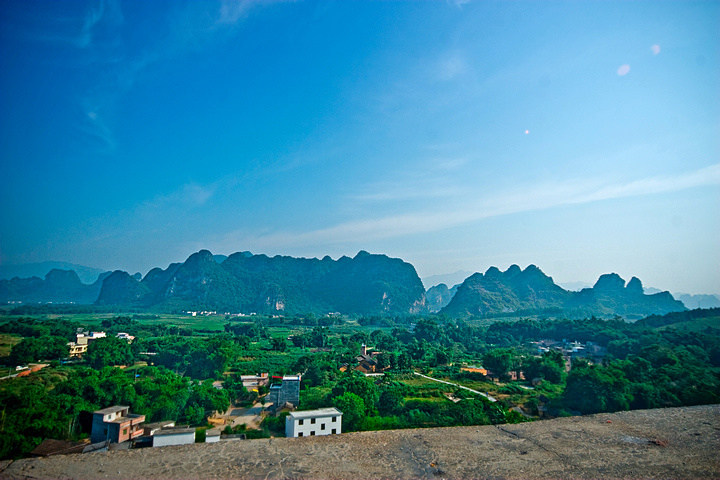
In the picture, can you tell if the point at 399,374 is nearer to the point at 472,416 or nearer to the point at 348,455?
the point at 472,416

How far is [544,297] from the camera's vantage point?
65.4 meters

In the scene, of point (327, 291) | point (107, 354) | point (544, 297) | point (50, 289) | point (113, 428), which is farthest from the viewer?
point (50, 289)

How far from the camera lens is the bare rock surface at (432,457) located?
7.10ft

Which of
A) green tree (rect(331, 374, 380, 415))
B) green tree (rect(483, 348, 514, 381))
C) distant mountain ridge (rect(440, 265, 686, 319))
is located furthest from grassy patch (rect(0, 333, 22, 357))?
distant mountain ridge (rect(440, 265, 686, 319))

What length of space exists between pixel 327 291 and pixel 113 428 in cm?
7039

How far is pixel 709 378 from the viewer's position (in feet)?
44.3

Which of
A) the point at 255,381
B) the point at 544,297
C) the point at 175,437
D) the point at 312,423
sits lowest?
the point at 255,381

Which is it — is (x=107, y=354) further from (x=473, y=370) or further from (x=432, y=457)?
(x=432, y=457)

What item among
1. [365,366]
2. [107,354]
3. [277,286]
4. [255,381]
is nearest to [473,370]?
[365,366]

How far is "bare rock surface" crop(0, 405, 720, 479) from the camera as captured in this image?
216 cm

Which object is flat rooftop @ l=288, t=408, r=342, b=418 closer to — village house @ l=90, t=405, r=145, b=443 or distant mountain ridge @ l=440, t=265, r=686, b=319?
village house @ l=90, t=405, r=145, b=443

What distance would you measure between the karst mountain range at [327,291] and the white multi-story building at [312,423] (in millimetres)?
50372

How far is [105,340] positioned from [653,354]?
94.5 feet

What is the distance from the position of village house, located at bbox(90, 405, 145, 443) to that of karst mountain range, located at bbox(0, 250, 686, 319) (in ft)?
170
